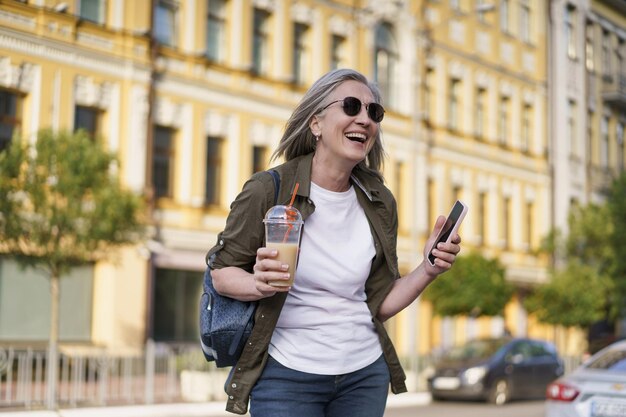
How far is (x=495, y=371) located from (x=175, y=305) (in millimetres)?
8769

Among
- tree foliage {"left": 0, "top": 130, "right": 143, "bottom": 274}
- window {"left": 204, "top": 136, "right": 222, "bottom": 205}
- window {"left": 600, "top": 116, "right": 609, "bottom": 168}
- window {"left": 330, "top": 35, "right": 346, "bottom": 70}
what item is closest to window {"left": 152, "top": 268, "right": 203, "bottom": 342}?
window {"left": 204, "top": 136, "right": 222, "bottom": 205}

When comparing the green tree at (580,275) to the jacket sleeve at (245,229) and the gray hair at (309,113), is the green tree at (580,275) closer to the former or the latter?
the gray hair at (309,113)

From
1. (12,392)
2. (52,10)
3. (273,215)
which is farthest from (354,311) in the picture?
(52,10)

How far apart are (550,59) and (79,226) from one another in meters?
29.6

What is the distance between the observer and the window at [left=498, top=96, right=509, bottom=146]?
41.3 meters

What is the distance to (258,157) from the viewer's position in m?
30.1

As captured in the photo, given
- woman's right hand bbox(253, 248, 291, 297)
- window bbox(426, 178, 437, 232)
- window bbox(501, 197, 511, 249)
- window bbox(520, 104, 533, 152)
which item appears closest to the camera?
woman's right hand bbox(253, 248, 291, 297)

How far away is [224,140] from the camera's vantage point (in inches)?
1136

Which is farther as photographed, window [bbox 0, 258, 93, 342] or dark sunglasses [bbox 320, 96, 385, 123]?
window [bbox 0, 258, 93, 342]

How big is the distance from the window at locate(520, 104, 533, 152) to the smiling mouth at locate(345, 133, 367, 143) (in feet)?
130

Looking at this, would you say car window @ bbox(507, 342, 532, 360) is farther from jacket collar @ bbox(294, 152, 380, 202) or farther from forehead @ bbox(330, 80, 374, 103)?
forehead @ bbox(330, 80, 374, 103)

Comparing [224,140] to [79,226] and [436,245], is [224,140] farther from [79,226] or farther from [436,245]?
[436,245]

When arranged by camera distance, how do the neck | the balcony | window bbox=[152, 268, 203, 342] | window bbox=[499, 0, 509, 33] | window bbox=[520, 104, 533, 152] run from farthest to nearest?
the balcony
window bbox=[520, 104, 533, 152]
window bbox=[499, 0, 509, 33]
window bbox=[152, 268, 203, 342]
the neck

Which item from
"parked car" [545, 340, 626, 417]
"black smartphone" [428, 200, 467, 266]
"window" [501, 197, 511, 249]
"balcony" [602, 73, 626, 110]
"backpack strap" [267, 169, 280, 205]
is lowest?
"parked car" [545, 340, 626, 417]
